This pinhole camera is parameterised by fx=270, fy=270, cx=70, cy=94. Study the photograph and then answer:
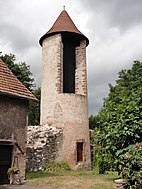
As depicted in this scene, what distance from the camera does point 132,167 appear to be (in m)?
8.23

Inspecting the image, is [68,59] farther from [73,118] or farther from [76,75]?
[73,118]

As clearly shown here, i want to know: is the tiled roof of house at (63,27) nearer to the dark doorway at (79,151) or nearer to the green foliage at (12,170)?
the dark doorway at (79,151)

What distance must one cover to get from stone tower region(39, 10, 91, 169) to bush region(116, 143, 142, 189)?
908 cm

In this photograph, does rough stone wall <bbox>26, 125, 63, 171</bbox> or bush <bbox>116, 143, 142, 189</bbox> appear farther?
rough stone wall <bbox>26, 125, 63, 171</bbox>

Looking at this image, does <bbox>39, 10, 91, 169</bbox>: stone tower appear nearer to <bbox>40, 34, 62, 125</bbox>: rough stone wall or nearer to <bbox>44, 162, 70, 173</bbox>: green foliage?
<bbox>40, 34, 62, 125</bbox>: rough stone wall

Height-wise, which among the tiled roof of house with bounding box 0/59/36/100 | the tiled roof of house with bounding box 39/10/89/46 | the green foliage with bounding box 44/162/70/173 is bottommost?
the green foliage with bounding box 44/162/70/173

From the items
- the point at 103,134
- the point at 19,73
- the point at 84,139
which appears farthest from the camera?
the point at 19,73

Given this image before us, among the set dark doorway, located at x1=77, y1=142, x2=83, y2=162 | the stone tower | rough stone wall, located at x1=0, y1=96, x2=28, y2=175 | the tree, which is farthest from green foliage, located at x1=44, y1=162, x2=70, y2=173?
the tree

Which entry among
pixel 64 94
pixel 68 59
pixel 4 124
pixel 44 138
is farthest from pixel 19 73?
pixel 4 124

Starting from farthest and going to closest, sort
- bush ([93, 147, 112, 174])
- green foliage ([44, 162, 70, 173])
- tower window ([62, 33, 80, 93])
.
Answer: tower window ([62, 33, 80, 93]), green foliage ([44, 162, 70, 173]), bush ([93, 147, 112, 174])

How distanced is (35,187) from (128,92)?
Result: 4966 mm

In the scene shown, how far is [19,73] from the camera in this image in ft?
83.0

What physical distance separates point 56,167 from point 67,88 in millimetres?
6076

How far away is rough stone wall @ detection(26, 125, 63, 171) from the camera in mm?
16203
